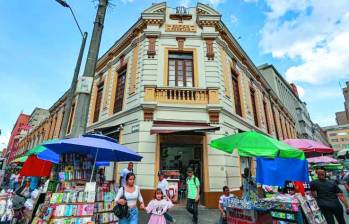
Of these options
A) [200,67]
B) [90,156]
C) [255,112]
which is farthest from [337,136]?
[90,156]

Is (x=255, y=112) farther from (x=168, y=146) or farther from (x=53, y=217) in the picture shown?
(x=53, y=217)

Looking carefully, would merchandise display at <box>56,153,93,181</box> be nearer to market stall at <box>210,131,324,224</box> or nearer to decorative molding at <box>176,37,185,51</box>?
market stall at <box>210,131,324,224</box>

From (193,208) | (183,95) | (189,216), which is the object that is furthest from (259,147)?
(183,95)

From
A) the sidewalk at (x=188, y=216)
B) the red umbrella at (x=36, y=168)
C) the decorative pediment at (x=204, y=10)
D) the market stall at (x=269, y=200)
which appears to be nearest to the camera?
the market stall at (x=269, y=200)

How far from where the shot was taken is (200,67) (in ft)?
34.1

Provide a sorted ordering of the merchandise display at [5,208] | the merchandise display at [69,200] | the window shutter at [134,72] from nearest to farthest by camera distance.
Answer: the merchandise display at [69,200] < the merchandise display at [5,208] < the window shutter at [134,72]

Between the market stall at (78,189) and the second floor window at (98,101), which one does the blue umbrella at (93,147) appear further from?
the second floor window at (98,101)

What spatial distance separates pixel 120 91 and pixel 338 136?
103 metres

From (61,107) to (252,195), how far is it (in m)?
22.7

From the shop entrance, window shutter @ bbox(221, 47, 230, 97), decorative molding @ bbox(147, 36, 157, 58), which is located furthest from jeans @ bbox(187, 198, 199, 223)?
decorative molding @ bbox(147, 36, 157, 58)

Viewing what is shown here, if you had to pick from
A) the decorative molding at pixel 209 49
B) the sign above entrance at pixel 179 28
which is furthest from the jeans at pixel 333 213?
the sign above entrance at pixel 179 28

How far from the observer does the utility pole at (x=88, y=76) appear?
16.0ft

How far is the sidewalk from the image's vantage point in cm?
648

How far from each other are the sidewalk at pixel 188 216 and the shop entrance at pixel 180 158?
2.78 ft
